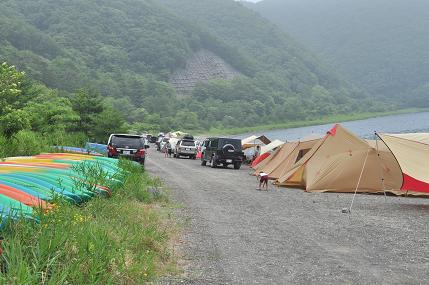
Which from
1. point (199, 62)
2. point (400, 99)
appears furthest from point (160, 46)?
point (400, 99)

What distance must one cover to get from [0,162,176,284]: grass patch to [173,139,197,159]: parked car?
1299 inches

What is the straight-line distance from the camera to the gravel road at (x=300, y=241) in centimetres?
632

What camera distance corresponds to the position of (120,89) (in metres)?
150

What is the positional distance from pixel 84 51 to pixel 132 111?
4343 centimetres

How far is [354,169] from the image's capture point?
56.2 ft

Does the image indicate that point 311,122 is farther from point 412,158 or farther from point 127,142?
point 412,158

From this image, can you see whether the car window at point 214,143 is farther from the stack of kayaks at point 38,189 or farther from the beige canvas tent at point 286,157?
the stack of kayaks at point 38,189

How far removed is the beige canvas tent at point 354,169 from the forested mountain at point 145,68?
97.1 meters

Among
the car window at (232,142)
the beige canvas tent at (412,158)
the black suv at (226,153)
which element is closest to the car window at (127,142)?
the black suv at (226,153)

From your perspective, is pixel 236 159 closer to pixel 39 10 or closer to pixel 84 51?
pixel 84 51

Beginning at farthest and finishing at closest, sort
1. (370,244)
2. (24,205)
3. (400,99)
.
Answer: (400,99)
(370,244)
(24,205)

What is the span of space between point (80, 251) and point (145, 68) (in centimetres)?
16988

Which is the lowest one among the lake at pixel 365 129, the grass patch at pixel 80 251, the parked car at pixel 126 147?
the grass patch at pixel 80 251

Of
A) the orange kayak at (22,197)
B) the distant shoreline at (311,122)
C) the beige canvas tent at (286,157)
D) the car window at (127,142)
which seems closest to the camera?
the orange kayak at (22,197)
